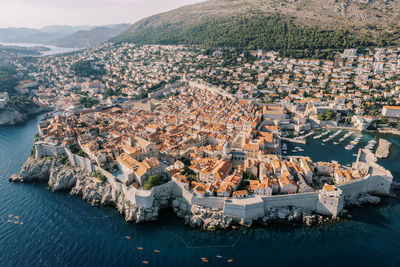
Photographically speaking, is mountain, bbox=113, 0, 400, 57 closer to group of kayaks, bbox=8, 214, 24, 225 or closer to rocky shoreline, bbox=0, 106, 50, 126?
rocky shoreline, bbox=0, 106, 50, 126

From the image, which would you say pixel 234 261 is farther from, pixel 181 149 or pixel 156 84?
pixel 156 84

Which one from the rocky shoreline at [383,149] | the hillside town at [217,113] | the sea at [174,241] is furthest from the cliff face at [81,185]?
the rocky shoreline at [383,149]

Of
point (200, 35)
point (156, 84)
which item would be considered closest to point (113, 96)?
point (156, 84)

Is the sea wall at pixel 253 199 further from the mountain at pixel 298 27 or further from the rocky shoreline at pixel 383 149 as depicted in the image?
the mountain at pixel 298 27

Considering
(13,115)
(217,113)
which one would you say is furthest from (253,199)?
(13,115)

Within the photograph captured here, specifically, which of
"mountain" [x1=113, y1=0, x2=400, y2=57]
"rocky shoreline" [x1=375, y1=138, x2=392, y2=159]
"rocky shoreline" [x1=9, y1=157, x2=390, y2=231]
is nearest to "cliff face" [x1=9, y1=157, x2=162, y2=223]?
"rocky shoreline" [x1=9, y1=157, x2=390, y2=231]
